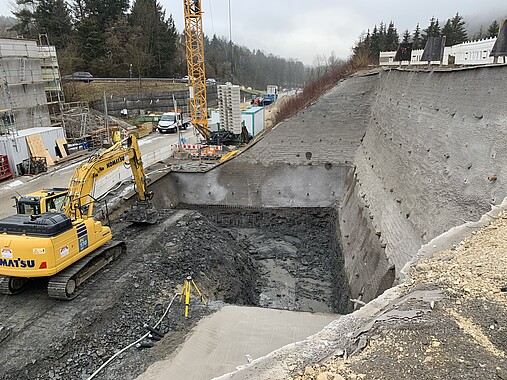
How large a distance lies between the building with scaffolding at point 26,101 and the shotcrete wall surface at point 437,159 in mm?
17782

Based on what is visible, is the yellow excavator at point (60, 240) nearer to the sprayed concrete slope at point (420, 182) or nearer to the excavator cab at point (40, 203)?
the excavator cab at point (40, 203)

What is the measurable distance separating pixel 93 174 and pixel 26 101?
704 inches

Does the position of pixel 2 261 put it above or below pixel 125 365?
above

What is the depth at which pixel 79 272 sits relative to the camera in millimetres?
9055

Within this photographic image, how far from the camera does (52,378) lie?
6.59m

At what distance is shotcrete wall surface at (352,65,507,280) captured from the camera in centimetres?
774

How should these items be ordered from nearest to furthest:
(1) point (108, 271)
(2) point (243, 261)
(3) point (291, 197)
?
(1) point (108, 271), (2) point (243, 261), (3) point (291, 197)

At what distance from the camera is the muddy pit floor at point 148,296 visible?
23.0ft

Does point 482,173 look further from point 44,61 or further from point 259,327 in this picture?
point 44,61

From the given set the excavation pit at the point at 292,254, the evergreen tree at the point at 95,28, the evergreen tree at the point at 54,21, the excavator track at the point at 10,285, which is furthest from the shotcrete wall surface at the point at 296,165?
the evergreen tree at the point at 54,21

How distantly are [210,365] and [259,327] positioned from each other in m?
1.45

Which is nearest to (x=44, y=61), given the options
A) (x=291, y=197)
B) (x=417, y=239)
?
(x=291, y=197)

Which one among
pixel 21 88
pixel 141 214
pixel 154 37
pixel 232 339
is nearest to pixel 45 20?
pixel 154 37

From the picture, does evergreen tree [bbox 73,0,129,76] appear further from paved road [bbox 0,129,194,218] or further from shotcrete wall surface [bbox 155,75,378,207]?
shotcrete wall surface [bbox 155,75,378,207]
